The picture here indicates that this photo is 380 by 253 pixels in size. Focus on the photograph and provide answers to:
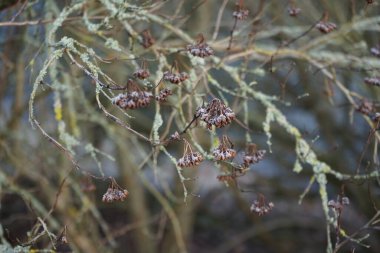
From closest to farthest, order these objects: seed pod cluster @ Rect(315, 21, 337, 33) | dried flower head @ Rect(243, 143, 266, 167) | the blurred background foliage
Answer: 1. dried flower head @ Rect(243, 143, 266, 167)
2. seed pod cluster @ Rect(315, 21, 337, 33)
3. the blurred background foliage

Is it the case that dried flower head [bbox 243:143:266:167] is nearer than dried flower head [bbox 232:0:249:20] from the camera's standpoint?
Yes

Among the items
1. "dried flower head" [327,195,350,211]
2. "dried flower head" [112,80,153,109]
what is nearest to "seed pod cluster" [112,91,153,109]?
"dried flower head" [112,80,153,109]

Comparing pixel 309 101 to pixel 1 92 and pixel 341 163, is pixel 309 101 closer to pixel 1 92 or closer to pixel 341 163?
pixel 341 163

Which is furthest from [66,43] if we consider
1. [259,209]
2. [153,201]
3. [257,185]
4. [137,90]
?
[153,201]

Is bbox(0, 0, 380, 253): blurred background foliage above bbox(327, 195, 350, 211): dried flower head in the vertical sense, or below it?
above

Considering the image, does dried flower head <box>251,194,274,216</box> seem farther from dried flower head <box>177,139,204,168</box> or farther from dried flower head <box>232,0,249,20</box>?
dried flower head <box>232,0,249,20</box>

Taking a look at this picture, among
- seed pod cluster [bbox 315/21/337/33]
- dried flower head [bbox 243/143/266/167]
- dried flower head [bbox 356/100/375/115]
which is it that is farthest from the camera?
dried flower head [bbox 356/100/375/115]

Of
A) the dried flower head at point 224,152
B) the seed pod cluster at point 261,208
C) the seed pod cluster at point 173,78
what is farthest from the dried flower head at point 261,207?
the seed pod cluster at point 173,78

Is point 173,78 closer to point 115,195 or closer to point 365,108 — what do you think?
point 115,195

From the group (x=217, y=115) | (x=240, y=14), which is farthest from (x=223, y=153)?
(x=240, y=14)
